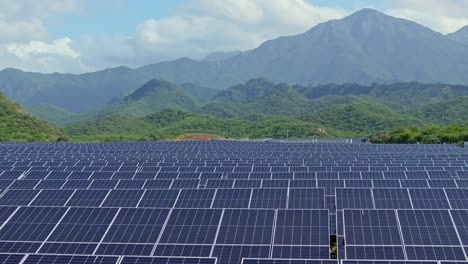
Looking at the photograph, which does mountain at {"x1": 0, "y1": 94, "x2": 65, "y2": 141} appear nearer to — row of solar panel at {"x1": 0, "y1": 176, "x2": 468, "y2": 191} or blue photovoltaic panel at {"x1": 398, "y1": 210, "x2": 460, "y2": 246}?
row of solar panel at {"x1": 0, "y1": 176, "x2": 468, "y2": 191}

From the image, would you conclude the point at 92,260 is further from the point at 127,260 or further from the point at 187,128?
the point at 187,128

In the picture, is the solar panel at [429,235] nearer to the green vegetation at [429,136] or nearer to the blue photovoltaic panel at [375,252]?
the blue photovoltaic panel at [375,252]

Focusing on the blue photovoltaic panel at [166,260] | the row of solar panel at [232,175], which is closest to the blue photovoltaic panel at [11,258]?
the blue photovoltaic panel at [166,260]

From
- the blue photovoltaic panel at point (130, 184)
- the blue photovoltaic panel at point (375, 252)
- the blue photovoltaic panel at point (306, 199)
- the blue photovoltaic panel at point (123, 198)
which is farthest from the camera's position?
the blue photovoltaic panel at point (130, 184)

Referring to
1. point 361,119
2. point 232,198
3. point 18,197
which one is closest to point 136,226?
→ point 232,198

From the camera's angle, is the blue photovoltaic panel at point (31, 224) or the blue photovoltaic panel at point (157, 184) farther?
the blue photovoltaic panel at point (157, 184)

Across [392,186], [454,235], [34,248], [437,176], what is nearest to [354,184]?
[392,186]
